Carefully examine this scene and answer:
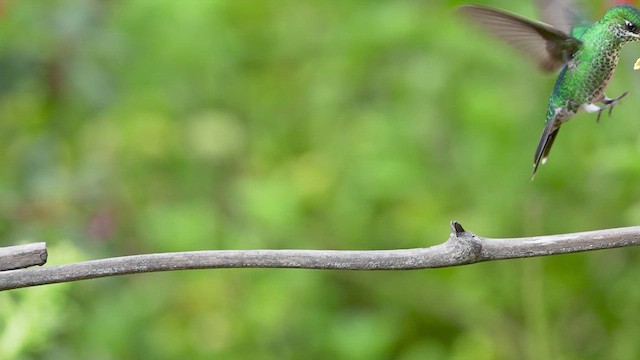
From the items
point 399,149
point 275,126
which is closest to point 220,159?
point 275,126

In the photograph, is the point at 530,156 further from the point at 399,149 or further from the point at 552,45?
the point at 552,45

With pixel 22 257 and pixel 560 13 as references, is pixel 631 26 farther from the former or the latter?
pixel 22 257

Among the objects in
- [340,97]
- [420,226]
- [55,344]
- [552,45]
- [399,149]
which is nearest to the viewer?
[552,45]

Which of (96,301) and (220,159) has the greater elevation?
(220,159)

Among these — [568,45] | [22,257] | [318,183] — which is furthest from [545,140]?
[318,183]

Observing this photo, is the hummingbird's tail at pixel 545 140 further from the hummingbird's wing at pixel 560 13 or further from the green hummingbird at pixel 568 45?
the hummingbird's wing at pixel 560 13

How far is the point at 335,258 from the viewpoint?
1095mm

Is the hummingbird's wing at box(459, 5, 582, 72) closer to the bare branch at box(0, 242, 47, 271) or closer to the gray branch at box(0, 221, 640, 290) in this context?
the gray branch at box(0, 221, 640, 290)

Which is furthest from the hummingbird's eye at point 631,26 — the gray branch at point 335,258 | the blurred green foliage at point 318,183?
the blurred green foliage at point 318,183

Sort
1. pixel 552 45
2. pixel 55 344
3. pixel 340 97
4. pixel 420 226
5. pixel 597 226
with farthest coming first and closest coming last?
pixel 340 97 → pixel 420 226 → pixel 597 226 → pixel 55 344 → pixel 552 45

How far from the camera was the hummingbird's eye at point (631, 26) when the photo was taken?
139 cm

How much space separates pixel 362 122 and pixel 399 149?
0.18 meters

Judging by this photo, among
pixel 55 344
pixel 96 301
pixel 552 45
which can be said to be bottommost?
pixel 96 301

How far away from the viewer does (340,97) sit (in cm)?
300
